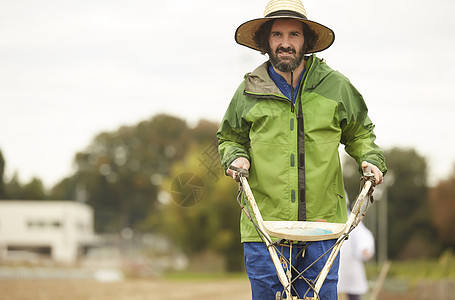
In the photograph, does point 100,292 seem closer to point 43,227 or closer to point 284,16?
point 284,16

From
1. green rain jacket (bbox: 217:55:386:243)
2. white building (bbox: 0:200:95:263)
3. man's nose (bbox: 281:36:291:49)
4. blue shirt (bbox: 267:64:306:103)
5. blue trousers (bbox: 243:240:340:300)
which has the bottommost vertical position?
white building (bbox: 0:200:95:263)

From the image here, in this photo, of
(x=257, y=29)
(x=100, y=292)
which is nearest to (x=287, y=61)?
(x=257, y=29)

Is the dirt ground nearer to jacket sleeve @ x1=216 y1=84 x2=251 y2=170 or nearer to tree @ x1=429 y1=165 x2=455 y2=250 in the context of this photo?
jacket sleeve @ x1=216 y1=84 x2=251 y2=170

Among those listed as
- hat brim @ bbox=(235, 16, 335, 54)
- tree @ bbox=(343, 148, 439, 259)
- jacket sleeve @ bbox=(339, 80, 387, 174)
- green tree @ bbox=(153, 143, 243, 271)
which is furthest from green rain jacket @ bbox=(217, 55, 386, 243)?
tree @ bbox=(343, 148, 439, 259)

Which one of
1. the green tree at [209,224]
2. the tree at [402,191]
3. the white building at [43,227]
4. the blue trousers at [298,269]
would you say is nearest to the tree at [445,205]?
the tree at [402,191]

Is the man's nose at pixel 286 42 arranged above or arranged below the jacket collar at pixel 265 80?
above

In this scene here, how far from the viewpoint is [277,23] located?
4.44 m

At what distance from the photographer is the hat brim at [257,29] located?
446 cm

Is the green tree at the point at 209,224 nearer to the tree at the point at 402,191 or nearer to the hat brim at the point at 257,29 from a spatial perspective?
the tree at the point at 402,191

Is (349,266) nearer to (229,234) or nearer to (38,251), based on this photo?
(229,234)

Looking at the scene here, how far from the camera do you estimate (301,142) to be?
4.17 metres

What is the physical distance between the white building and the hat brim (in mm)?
65095

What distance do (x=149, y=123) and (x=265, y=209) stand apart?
2681 inches

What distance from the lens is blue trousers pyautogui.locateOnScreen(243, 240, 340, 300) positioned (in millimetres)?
4086
